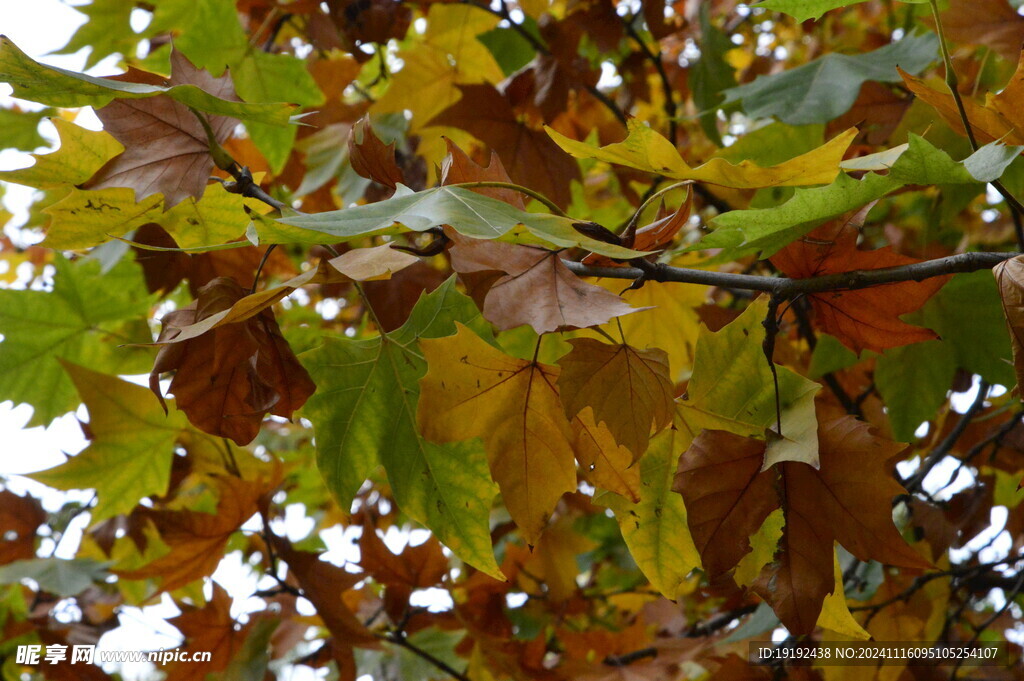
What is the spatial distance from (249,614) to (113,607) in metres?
0.84

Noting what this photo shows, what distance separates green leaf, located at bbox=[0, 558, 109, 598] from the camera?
4.88ft

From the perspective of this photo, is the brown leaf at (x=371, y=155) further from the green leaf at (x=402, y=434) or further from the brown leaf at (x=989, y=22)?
the brown leaf at (x=989, y=22)

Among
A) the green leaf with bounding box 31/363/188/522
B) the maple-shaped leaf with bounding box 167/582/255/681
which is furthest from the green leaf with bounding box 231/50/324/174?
the maple-shaped leaf with bounding box 167/582/255/681

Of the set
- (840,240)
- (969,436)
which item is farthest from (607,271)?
(969,436)

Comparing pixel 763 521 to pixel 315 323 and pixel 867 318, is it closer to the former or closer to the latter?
pixel 867 318

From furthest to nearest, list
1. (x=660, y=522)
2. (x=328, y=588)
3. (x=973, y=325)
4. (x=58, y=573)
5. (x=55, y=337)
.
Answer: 1. (x=58, y=573)
2. (x=55, y=337)
3. (x=328, y=588)
4. (x=973, y=325)
5. (x=660, y=522)

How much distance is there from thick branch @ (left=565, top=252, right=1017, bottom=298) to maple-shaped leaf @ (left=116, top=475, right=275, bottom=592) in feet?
2.47

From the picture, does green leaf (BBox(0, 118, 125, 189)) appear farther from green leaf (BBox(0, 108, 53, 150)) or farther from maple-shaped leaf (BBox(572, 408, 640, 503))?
green leaf (BBox(0, 108, 53, 150))

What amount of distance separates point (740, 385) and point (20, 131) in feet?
5.50

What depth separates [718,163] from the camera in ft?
1.89

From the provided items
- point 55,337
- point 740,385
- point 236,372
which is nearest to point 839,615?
point 740,385

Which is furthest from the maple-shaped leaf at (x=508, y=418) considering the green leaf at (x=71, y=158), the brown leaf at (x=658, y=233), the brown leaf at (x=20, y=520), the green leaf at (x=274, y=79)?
the brown leaf at (x=20, y=520)

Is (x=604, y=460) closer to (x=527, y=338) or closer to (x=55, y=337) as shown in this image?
(x=527, y=338)

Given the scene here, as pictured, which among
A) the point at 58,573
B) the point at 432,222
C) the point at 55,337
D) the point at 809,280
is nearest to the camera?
the point at 432,222
